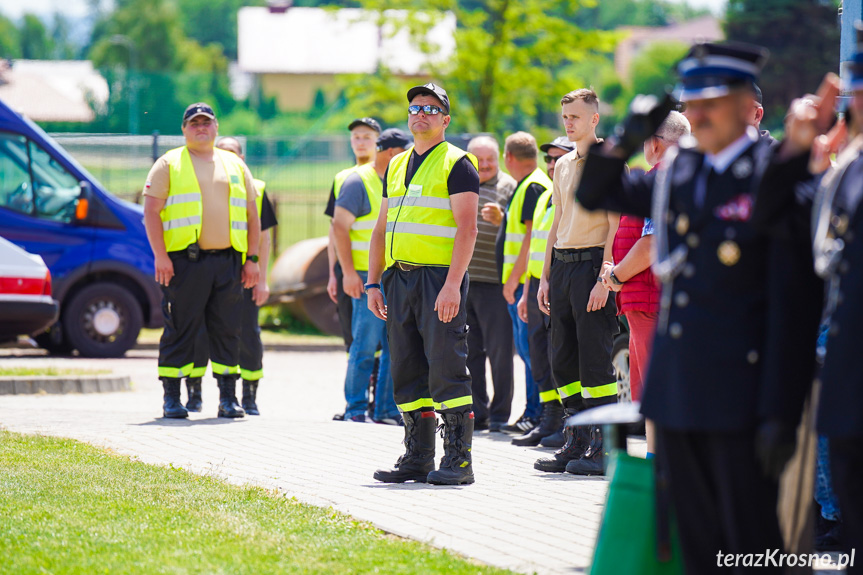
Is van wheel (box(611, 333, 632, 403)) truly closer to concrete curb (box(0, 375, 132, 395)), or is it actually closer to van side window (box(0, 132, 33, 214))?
concrete curb (box(0, 375, 132, 395))

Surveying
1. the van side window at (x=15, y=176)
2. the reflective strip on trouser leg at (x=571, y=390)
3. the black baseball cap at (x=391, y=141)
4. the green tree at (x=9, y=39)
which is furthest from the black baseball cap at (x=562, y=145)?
the green tree at (x=9, y=39)

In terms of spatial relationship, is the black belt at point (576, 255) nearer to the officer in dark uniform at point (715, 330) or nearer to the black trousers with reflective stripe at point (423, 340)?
the black trousers with reflective stripe at point (423, 340)

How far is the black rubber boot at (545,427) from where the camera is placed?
873 centimetres

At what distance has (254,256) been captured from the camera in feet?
31.8

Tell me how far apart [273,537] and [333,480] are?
5.13 ft

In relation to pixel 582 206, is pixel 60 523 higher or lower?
lower

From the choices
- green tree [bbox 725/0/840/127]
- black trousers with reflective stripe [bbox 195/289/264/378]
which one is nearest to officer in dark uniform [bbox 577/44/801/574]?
black trousers with reflective stripe [bbox 195/289/264/378]

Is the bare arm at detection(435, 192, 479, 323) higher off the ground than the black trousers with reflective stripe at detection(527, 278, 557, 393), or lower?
higher

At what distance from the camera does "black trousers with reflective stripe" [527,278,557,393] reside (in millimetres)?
9016

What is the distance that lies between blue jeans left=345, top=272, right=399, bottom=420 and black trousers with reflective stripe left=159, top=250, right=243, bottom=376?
938mm

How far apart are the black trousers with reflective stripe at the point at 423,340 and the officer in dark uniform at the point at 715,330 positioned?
9.21 feet

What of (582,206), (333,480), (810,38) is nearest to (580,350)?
(333,480)

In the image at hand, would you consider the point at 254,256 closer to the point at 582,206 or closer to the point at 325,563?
the point at 325,563

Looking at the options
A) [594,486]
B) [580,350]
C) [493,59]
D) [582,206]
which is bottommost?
[594,486]
